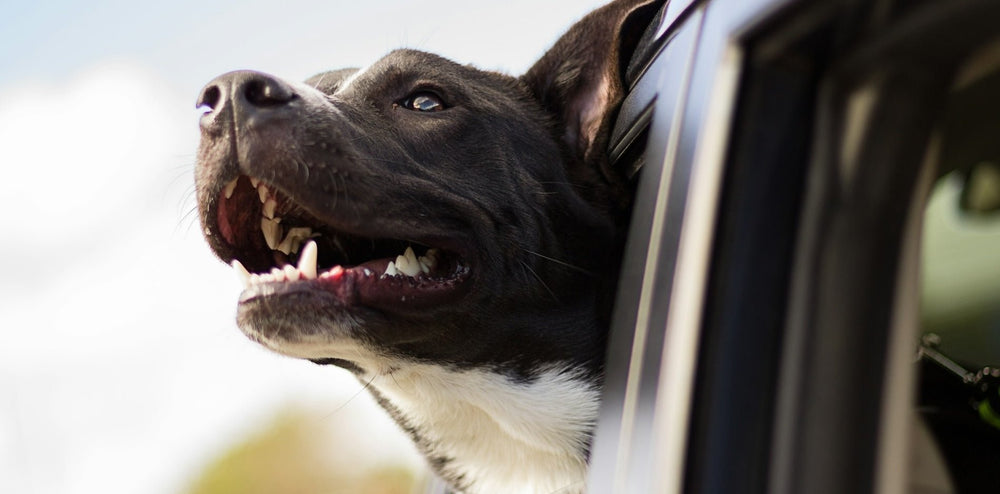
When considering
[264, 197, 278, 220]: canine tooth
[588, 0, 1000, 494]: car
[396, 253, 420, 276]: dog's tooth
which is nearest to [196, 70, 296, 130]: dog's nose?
[264, 197, 278, 220]: canine tooth

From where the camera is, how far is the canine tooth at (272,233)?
242 cm

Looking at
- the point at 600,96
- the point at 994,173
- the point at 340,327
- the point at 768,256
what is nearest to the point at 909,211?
the point at 768,256

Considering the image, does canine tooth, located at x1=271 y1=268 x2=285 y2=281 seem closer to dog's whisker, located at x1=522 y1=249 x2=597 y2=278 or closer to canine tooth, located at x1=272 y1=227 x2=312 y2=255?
canine tooth, located at x1=272 y1=227 x2=312 y2=255

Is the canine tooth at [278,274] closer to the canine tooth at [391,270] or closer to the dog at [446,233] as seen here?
the dog at [446,233]

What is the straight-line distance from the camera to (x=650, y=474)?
1.29 m

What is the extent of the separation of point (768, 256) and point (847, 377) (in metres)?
0.17

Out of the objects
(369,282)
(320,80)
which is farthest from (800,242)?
(320,80)

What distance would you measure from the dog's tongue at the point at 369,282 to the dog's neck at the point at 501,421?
0.28 metres

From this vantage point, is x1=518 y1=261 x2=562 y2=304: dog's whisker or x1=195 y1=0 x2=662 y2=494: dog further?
x1=518 y1=261 x2=562 y2=304: dog's whisker

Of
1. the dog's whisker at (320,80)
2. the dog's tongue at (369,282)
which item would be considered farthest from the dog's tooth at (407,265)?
the dog's whisker at (320,80)

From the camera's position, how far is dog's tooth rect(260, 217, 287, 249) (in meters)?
2.42

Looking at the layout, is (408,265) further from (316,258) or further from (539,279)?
(539,279)

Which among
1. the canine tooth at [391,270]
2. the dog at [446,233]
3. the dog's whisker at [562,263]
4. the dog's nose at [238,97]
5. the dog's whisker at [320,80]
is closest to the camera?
the dog's nose at [238,97]

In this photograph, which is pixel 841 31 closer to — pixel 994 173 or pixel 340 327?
pixel 994 173
